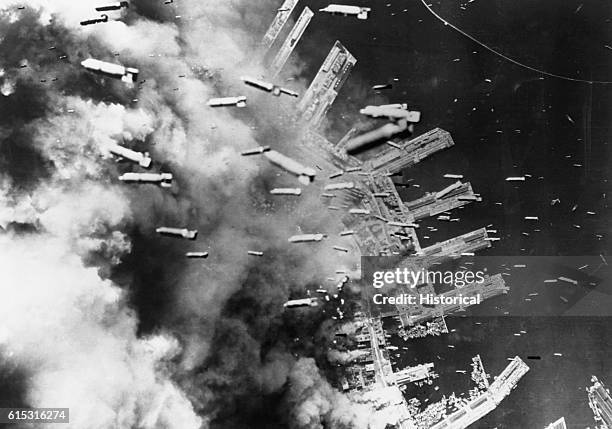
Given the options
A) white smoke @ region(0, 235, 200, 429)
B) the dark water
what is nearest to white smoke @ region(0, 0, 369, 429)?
white smoke @ region(0, 235, 200, 429)

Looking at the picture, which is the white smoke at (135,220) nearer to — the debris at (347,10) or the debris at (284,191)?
the debris at (284,191)

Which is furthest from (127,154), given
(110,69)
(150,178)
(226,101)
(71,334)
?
(71,334)

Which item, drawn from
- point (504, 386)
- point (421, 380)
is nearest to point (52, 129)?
point (421, 380)

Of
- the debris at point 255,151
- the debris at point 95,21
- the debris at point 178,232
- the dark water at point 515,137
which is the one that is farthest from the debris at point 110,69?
the dark water at point 515,137

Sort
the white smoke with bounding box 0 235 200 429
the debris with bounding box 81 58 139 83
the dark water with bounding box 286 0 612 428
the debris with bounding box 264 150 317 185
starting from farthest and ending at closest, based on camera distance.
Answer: the dark water with bounding box 286 0 612 428 < the debris with bounding box 264 150 317 185 < the debris with bounding box 81 58 139 83 < the white smoke with bounding box 0 235 200 429

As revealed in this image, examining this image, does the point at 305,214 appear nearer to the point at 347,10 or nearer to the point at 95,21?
the point at 347,10

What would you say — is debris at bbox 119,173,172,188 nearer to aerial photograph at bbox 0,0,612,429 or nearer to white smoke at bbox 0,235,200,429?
aerial photograph at bbox 0,0,612,429

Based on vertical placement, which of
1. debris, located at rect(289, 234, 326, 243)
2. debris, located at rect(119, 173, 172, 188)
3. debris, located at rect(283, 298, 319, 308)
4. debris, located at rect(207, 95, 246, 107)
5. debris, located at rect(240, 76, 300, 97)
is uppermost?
debris, located at rect(240, 76, 300, 97)

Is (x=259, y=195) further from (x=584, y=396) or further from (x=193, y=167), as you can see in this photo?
(x=584, y=396)
